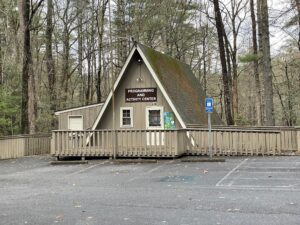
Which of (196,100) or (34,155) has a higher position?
(196,100)

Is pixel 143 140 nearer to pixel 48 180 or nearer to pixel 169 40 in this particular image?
pixel 48 180

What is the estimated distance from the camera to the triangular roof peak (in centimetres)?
1997

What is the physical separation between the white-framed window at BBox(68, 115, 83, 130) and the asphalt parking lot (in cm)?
773

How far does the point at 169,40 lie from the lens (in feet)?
123

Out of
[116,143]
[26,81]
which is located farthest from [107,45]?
[116,143]

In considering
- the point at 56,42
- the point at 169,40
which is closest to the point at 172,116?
the point at 169,40

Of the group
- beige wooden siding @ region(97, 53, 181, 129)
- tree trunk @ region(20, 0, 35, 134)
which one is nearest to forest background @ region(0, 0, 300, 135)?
tree trunk @ region(20, 0, 35, 134)

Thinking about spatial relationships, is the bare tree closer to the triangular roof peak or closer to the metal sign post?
the triangular roof peak

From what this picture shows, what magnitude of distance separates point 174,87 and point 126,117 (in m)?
3.07

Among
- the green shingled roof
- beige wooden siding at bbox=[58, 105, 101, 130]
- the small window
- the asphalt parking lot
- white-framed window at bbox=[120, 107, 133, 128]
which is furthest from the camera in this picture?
beige wooden siding at bbox=[58, 105, 101, 130]

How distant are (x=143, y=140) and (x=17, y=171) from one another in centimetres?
575

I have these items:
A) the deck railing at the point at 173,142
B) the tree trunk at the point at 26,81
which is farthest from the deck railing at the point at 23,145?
the deck railing at the point at 173,142

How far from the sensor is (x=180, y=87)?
23.0 metres

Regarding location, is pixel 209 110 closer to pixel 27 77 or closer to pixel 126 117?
pixel 126 117
